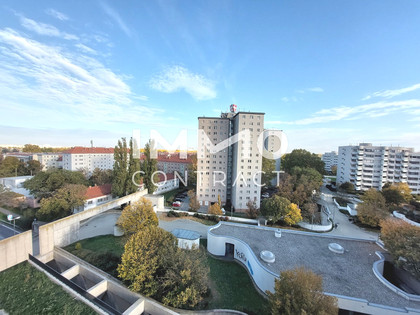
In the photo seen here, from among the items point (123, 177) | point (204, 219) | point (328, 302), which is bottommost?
point (204, 219)

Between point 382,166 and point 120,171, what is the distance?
56.7m

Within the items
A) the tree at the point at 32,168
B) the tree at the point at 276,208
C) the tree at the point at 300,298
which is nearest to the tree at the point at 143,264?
the tree at the point at 300,298

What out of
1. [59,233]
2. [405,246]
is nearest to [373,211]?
[405,246]

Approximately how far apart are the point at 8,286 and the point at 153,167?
19.9 meters

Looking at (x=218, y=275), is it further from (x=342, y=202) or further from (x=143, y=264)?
(x=342, y=202)

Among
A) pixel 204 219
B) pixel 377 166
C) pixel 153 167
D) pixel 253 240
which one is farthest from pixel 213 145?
pixel 377 166

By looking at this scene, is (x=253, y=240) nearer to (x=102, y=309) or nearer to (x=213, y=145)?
(x=102, y=309)

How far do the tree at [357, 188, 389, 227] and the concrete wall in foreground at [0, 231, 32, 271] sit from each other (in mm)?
36708

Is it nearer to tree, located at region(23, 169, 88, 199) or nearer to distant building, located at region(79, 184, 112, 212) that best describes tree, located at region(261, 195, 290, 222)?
distant building, located at region(79, 184, 112, 212)

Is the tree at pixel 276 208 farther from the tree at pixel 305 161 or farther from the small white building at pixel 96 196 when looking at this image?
the tree at pixel 305 161

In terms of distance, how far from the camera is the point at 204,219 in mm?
25203

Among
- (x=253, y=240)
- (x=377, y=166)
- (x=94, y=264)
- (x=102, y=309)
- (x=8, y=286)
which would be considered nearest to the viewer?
(x=102, y=309)

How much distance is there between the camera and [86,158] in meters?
55.1

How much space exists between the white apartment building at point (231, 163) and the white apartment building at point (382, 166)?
103 ft
